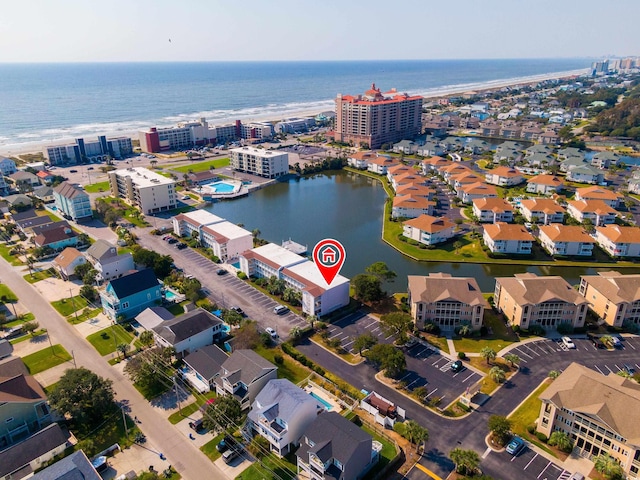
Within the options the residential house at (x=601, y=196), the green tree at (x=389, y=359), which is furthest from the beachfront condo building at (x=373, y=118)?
the green tree at (x=389, y=359)

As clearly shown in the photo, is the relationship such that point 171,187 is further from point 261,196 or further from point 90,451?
point 90,451

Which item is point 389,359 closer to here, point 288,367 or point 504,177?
point 288,367

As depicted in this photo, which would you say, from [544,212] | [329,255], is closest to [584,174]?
[544,212]

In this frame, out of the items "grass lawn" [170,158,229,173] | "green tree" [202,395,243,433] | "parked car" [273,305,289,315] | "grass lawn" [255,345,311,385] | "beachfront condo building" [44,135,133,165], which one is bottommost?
"grass lawn" [255,345,311,385]

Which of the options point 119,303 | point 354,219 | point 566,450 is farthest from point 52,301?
point 566,450

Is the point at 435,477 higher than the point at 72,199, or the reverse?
the point at 72,199

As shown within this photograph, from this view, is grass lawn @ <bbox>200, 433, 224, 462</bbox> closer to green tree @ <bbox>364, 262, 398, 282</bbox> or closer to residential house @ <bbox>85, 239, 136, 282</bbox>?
green tree @ <bbox>364, 262, 398, 282</bbox>

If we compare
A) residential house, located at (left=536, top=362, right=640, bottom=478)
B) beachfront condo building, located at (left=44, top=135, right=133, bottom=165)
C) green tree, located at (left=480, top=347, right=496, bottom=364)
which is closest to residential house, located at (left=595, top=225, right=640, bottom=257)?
green tree, located at (left=480, top=347, right=496, bottom=364)
